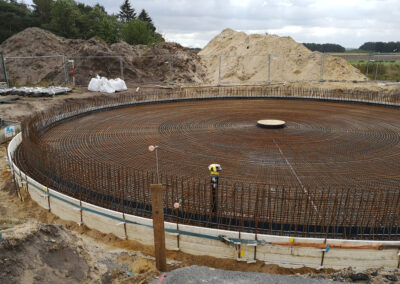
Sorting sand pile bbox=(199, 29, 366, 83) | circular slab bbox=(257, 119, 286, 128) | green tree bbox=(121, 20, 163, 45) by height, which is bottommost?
circular slab bbox=(257, 119, 286, 128)

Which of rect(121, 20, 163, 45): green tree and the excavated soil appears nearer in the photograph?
the excavated soil

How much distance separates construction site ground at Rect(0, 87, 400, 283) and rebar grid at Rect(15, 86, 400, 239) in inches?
27.3

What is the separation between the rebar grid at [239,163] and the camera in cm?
617

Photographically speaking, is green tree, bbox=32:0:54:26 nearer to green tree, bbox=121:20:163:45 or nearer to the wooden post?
green tree, bbox=121:20:163:45

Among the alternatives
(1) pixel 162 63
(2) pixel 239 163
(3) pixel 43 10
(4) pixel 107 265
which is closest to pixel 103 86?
(1) pixel 162 63

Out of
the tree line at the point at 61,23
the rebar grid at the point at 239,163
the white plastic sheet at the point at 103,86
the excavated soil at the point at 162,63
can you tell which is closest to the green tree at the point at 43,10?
the tree line at the point at 61,23

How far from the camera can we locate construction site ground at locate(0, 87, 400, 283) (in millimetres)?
4691

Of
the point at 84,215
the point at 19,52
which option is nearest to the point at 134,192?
the point at 84,215

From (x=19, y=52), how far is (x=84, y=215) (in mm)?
28711

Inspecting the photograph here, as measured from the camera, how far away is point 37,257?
4.85 metres

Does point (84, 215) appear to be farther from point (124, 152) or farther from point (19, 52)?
point (19, 52)

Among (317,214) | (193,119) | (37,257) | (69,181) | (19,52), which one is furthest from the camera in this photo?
(19,52)

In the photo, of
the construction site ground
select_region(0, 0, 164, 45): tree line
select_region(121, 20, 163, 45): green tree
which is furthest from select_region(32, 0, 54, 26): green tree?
the construction site ground

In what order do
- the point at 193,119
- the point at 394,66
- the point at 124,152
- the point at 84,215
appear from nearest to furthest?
the point at 84,215
the point at 124,152
the point at 193,119
the point at 394,66
